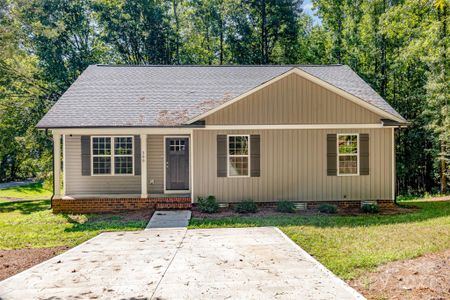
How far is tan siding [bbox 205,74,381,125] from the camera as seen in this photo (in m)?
11.9

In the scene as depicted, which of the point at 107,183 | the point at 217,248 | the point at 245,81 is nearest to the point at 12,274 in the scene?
the point at 217,248

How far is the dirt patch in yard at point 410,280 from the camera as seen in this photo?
15.3 feet

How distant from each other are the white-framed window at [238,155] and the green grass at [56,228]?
3434 millimetres

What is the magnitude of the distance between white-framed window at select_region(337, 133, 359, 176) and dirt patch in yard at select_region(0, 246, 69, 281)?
8.66 metres

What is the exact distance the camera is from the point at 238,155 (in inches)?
472

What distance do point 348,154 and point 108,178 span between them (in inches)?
A: 326

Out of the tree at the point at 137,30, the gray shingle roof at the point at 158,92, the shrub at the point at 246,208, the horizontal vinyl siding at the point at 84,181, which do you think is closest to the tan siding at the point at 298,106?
the gray shingle roof at the point at 158,92

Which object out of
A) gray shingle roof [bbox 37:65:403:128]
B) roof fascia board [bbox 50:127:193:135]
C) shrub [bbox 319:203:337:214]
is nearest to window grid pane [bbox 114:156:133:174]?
roof fascia board [bbox 50:127:193:135]

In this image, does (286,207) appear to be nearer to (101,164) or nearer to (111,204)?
(111,204)

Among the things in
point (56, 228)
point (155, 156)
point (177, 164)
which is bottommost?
point (56, 228)

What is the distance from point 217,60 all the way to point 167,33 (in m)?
4.80

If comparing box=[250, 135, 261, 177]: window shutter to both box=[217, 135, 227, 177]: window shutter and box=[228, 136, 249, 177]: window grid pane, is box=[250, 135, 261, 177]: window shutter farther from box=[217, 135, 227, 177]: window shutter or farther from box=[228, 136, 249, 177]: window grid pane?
box=[217, 135, 227, 177]: window shutter

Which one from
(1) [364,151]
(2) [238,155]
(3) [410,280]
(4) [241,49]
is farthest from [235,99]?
(4) [241,49]

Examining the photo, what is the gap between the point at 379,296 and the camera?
15.4 ft
